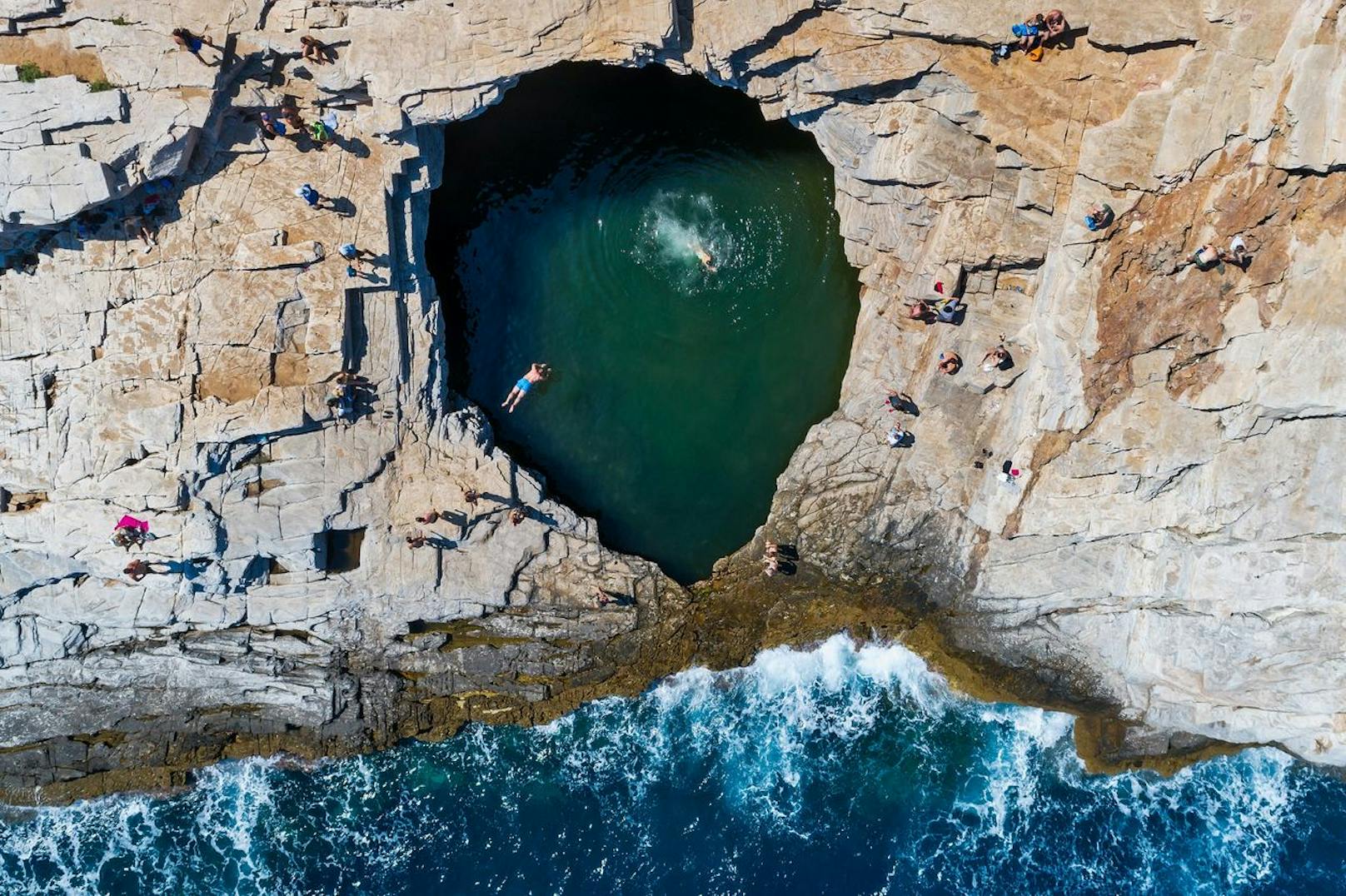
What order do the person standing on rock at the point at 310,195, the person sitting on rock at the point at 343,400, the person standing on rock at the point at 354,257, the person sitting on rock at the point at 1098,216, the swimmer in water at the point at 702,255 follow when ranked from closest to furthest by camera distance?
1. the person sitting on rock at the point at 1098,216
2. the person standing on rock at the point at 310,195
3. the person standing on rock at the point at 354,257
4. the person sitting on rock at the point at 343,400
5. the swimmer in water at the point at 702,255

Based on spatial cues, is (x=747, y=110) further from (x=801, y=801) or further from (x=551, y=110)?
(x=801, y=801)

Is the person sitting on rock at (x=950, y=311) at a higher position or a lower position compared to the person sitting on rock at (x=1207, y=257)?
lower

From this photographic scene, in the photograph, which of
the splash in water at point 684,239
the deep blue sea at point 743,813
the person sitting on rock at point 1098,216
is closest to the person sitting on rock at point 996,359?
the person sitting on rock at point 1098,216

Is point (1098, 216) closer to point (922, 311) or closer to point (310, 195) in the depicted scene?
point (922, 311)

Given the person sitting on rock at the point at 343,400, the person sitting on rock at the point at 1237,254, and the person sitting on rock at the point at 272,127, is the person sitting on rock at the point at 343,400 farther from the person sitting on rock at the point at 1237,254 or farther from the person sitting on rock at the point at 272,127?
the person sitting on rock at the point at 1237,254

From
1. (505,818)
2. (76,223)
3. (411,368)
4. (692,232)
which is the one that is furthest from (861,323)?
(76,223)

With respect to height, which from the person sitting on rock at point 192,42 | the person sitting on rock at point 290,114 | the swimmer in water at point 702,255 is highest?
the person sitting on rock at point 192,42
